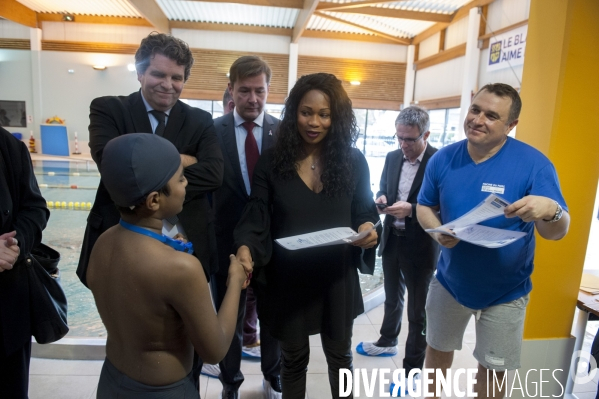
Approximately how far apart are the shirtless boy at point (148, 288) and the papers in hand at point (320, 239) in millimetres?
308

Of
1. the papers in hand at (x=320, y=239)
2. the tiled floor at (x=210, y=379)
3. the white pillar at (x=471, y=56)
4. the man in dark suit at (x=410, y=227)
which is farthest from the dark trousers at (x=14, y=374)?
the white pillar at (x=471, y=56)

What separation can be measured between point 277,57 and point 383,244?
1128 cm

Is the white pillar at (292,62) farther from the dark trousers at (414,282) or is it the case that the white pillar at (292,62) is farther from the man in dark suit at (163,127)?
the man in dark suit at (163,127)

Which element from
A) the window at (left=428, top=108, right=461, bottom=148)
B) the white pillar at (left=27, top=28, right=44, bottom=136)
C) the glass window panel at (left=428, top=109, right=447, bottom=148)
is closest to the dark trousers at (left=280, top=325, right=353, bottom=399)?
the window at (left=428, top=108, right=461, bottom=148)

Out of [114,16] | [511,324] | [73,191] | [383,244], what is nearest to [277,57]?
[114,16]

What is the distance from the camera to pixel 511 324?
1.74 meters

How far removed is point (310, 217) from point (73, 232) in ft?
21.2

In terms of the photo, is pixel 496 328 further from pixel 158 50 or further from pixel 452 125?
pixel 452 125

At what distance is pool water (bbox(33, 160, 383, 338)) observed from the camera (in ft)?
11.7

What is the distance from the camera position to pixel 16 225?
149 cm

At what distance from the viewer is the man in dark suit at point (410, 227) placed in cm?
244

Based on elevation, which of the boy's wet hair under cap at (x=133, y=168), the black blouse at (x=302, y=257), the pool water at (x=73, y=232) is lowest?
the pool water at (x=73, y=232)

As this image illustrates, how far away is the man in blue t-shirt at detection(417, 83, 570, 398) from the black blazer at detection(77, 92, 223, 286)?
Result: 100 cm

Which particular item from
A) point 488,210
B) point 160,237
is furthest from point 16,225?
point 488,210
